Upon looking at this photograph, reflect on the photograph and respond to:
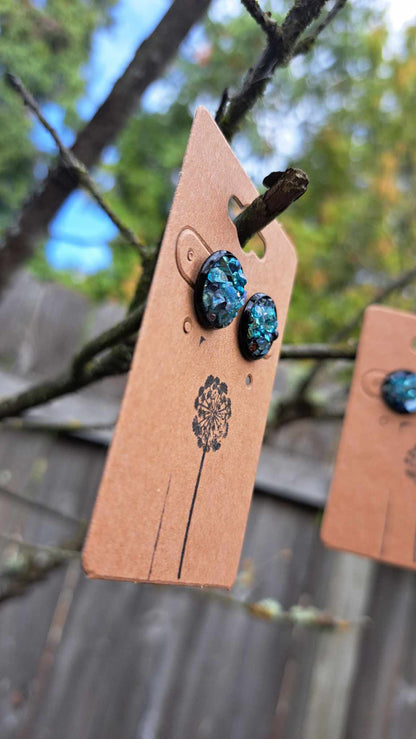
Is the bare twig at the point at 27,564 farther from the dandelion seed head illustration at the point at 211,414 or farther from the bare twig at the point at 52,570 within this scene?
the dandelion seed head illustration at the point at 211,414

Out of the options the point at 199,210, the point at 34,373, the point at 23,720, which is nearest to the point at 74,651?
the point at 23,720

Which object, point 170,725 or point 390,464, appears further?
point 170,725

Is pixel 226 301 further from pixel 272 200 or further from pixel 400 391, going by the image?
pixel 400 391

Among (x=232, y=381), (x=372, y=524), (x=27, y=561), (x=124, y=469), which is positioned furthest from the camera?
(x=27, y=561)

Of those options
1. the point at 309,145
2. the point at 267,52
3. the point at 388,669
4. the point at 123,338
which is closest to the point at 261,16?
the point at 267,52

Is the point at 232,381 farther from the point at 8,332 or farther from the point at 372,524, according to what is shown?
the point at 8,332

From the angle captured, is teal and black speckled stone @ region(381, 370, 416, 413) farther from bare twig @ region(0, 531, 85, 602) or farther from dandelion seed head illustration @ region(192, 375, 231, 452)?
bare twig @ region(0, 531, 85, 602)

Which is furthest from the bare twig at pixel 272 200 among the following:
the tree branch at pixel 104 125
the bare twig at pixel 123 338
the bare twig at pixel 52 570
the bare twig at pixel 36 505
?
the bare twig at pixel 36 505
